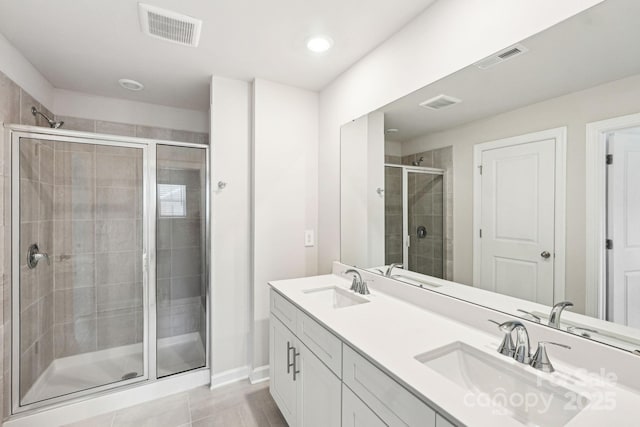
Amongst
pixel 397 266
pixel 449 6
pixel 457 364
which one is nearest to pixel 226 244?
pixel 397 266


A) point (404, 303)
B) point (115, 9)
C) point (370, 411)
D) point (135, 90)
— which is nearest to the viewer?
point (370, 411)

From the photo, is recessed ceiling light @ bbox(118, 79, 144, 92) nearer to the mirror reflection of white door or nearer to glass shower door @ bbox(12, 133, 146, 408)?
glass shower door @ bbox(12, 133, 146, 408)

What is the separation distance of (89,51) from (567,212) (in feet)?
9.12

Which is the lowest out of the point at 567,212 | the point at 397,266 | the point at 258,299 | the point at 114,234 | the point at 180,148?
the point at 258,299

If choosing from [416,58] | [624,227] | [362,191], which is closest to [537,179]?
[624,227]

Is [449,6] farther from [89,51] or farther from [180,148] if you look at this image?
[89,51]

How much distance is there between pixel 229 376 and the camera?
7.47 feet

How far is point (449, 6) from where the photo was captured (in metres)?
1.38

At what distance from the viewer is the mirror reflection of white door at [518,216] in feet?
3.63

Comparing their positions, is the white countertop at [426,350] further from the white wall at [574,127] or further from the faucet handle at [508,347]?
the white wall at [574,127]

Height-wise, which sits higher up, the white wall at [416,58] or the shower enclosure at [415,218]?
the white wall at [416,58]

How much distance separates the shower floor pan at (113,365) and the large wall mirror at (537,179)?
1.88 m

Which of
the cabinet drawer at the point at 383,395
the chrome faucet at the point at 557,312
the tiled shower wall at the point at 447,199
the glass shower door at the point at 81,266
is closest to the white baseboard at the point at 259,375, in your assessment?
the glass shower door at the point at 81,266

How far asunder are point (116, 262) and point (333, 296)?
183 cm
